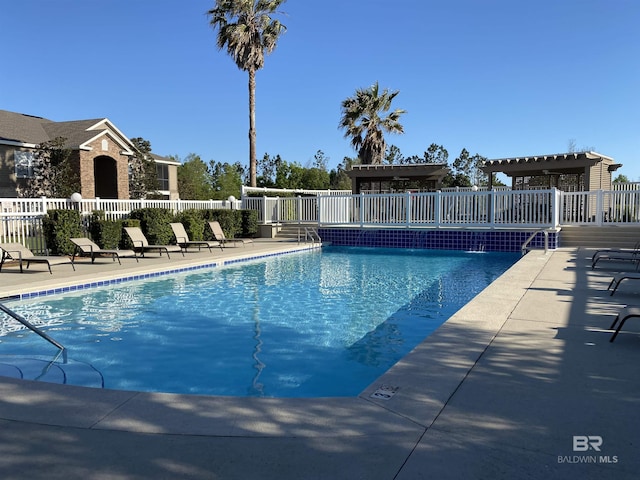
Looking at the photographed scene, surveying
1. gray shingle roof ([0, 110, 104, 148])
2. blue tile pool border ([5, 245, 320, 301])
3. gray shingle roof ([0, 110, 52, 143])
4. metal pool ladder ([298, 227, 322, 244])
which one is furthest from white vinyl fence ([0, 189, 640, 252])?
gray shingle roof ([0, 110, 52, 143])

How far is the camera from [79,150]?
22.7 metres

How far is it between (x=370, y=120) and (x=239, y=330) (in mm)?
27439

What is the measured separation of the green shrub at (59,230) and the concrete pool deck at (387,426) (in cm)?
984

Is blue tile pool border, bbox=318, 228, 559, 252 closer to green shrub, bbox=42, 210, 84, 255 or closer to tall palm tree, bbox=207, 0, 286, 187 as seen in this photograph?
tall palm tree, bbox=207, 0, 286, 187

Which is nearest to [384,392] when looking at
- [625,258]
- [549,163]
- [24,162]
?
[625,258]

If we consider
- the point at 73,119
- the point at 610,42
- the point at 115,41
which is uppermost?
the point at 115,41

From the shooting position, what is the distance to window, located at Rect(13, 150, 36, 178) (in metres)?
22.0

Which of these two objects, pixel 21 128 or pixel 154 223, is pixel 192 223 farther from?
pixel 21 128

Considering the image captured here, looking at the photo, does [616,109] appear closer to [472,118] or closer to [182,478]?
[472,118]

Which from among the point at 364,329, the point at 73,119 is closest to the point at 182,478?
the point at 364,329

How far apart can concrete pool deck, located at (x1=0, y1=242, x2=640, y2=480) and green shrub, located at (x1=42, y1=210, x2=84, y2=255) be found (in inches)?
388

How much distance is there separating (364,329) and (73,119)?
25382 mm

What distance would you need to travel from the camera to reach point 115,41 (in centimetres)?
2598

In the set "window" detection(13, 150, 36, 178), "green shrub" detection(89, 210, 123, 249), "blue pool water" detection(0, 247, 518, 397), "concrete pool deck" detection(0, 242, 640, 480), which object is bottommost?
"blue pool water" detection(0, 247, 518, 397)
